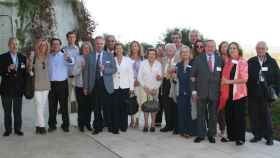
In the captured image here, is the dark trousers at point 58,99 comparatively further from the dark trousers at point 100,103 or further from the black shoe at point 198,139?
the black shoe at point 198,139

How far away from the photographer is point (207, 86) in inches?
252

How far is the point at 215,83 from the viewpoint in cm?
→ 642

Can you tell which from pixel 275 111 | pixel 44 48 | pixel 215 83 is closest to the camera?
pixel 215 83

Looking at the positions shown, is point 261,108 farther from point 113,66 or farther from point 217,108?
point 113,66

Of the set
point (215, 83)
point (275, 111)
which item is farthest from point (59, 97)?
point (275, 111)

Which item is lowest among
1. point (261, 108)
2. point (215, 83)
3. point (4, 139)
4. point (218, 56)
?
point (4, 139)

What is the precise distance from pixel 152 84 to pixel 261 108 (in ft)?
6.63

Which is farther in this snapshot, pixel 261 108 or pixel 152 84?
pixel 152 84

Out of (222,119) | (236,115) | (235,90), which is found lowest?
(222,119)

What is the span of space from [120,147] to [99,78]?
1529 mm

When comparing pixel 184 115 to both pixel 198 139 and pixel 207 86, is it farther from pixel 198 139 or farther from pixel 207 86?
pixel 207 86

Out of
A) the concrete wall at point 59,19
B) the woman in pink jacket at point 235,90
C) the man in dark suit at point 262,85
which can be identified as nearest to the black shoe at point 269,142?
the man in dark suit at point 262,85

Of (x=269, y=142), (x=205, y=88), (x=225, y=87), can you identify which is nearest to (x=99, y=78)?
(x=205, y=88)

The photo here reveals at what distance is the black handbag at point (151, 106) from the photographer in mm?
7371
